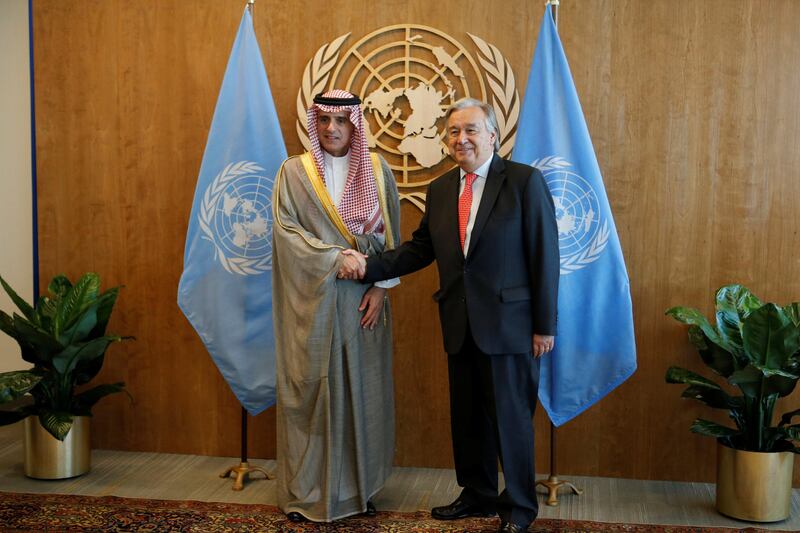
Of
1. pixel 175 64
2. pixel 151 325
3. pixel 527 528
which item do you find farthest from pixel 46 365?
pixel 527 528

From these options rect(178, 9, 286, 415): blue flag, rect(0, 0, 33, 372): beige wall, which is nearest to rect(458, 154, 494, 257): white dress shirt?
rect(178, 9, 286, 415): blue flag

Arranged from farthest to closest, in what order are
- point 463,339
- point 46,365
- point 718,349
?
point 46,365 < point 718,349 < point 463,339

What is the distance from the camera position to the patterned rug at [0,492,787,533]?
315 centimetres

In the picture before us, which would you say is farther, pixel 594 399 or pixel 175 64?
pixel 175 64

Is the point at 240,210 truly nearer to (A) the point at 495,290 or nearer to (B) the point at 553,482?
(A) the point at 495,290

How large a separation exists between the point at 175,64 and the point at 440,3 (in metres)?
1.31

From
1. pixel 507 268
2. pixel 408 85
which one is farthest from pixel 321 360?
pixel 408 85

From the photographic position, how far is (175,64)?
3.97 metres

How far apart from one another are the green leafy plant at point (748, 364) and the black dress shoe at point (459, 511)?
3.01 ft

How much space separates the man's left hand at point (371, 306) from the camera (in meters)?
3.28

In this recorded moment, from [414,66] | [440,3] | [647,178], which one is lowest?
[647,178]

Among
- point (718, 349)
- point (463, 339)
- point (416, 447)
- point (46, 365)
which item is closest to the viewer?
point (463, 339)

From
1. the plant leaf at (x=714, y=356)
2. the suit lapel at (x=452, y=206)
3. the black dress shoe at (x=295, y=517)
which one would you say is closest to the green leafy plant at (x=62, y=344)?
the black dress shoe at (x=295, y=517)

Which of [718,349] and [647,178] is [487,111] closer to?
[647,178]
